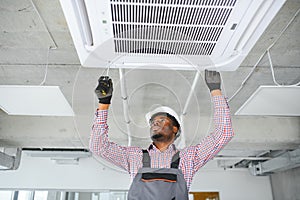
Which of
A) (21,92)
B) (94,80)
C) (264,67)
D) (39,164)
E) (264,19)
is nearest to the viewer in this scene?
(264,19)

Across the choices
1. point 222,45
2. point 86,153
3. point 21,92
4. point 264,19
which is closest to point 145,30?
point 222,45

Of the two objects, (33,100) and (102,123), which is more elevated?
(33,100)

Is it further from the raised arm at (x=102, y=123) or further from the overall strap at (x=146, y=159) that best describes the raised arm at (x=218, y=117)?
the raised arm at (x=102, y=123)

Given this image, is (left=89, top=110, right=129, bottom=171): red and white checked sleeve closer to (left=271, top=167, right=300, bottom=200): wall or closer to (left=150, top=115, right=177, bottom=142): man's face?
(left=150, top=115, right=177, bottom=142): man's face

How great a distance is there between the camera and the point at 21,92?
1.80 meters

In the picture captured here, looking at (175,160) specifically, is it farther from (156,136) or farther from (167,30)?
(167,30)

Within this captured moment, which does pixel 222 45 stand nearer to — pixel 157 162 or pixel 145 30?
pixel 145 30

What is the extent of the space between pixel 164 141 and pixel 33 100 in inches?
43.0

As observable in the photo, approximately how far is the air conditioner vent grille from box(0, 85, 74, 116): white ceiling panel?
2.48ft

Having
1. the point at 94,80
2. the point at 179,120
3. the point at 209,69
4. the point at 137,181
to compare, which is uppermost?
the point at 94,80

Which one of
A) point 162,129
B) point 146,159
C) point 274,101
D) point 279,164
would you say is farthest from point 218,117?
point 279,164

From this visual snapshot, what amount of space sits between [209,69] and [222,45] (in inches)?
7.0

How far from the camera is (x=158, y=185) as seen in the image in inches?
47.8

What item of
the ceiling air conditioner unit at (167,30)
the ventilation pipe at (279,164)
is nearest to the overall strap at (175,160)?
the ceiling air conditioner unit at (167,30)
